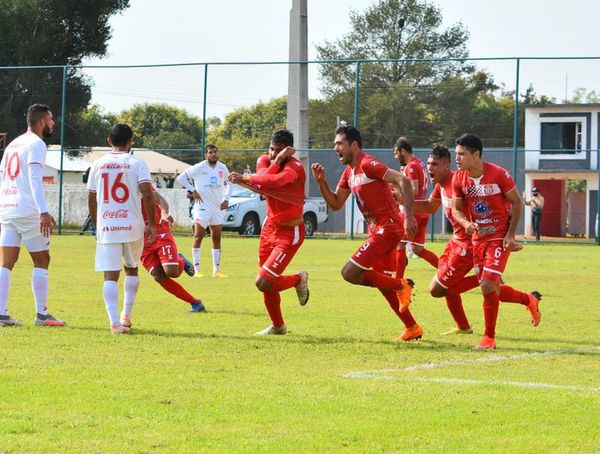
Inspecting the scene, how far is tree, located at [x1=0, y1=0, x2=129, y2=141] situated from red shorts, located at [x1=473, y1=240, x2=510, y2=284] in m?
33.1

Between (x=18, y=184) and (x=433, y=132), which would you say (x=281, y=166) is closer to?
(x=18, y=184)

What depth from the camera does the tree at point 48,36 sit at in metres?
43.6

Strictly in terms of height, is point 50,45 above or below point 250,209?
above

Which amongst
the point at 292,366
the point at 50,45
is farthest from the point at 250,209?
the point at 292,366

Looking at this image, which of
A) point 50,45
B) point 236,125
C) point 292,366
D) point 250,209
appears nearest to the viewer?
point 292,366

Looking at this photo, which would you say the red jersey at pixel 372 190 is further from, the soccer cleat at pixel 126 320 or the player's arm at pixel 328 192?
the soccer cleat at pixel 126 320

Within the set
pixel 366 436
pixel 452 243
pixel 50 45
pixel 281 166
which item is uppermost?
pixel 50 45

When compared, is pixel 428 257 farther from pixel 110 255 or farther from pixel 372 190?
pixel 110 255

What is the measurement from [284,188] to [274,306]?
1208 millimetres

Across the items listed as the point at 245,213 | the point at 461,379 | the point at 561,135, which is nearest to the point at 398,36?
the point at 561,135

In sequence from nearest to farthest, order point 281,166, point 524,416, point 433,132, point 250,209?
point 524,416 → point 281,166 → point 250,209 → point 433,132

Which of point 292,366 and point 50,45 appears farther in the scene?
point 50,45

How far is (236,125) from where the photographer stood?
103 metres

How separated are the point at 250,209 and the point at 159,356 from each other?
92.8 feet
